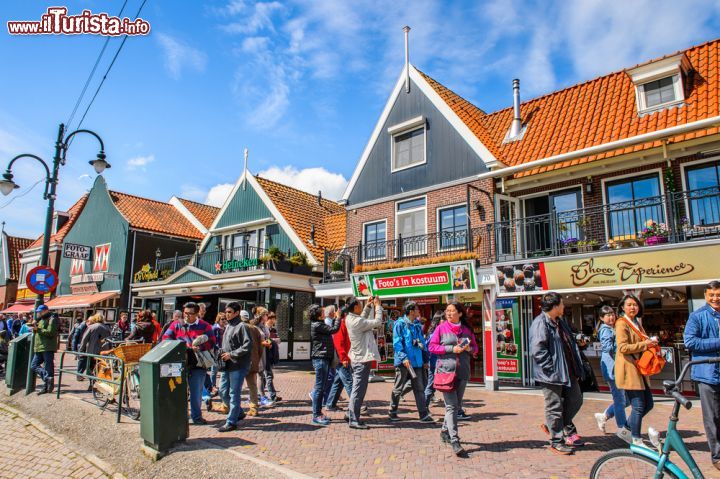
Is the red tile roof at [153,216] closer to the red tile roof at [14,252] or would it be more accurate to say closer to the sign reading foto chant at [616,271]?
the red tile roof at [14,252]

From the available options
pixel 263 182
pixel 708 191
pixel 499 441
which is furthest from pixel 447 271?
pixel 263 182

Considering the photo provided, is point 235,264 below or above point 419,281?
above

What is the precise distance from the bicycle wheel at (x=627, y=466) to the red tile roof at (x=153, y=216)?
27153mm

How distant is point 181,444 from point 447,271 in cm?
910

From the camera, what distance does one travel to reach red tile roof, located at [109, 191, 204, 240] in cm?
2778

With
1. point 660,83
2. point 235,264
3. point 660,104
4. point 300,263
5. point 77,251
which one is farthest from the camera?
point 77,251

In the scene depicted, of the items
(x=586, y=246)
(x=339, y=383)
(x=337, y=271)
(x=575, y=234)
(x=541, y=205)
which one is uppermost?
(x=541, y=205)

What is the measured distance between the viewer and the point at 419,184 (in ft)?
53.5

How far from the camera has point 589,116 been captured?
563 inches

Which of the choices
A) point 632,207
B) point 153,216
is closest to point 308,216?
point 153,216

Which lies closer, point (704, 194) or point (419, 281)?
point (704, 194)

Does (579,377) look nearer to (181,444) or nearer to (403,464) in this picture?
(403,464)

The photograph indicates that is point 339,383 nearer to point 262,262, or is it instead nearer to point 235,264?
point 262,262

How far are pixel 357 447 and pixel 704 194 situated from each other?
9.95 metres
